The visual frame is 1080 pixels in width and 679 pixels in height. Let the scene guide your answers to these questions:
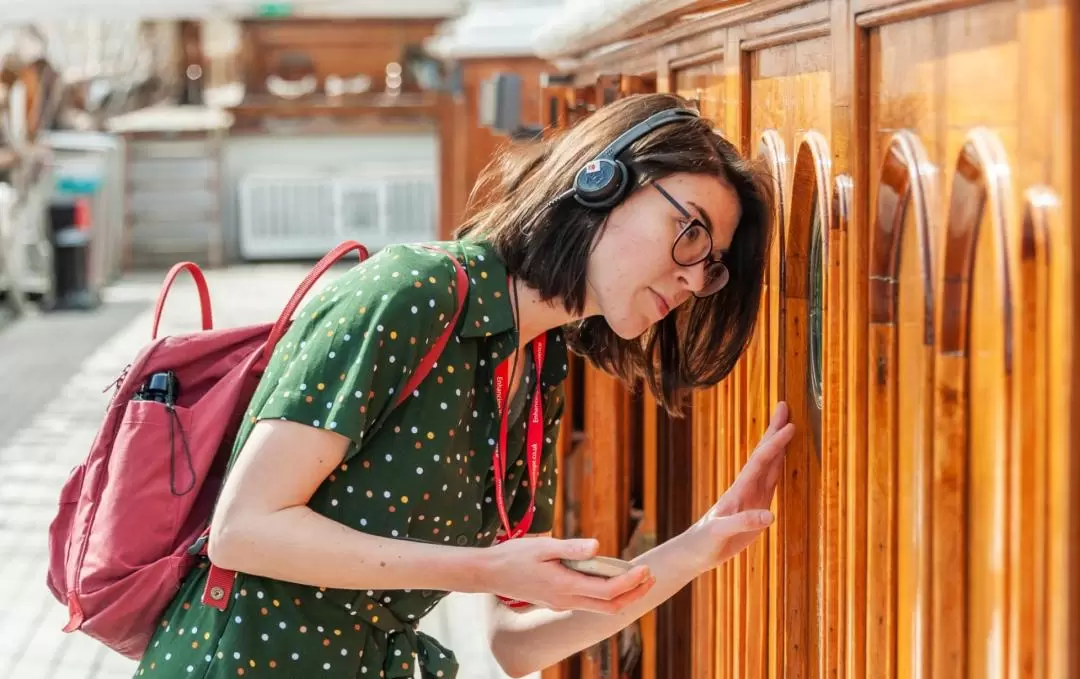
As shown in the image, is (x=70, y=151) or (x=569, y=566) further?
(x=70, y=151)

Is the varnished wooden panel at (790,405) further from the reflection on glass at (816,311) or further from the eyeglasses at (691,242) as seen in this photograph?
the eyeglasses at (691,242)

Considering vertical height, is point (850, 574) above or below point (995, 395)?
below

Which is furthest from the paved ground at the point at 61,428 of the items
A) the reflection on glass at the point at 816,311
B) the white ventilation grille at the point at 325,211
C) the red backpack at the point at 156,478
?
the reflection on glass at the point at 816,311

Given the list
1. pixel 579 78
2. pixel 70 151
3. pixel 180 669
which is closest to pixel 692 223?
pixel 180 669

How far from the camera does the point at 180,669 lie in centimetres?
178

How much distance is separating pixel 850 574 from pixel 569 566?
281mm

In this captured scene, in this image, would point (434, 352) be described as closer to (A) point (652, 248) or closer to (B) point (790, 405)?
(A) point (652, 248)

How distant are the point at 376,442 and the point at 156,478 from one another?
0.98 ft

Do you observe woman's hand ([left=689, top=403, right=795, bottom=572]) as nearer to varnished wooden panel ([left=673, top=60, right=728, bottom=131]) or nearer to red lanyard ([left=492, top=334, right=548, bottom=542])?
red lanyard ([left=492, top=334, right=548, bottom=542])

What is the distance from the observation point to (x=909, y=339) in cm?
137

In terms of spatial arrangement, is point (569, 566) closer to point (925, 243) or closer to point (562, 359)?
point (562, 359)

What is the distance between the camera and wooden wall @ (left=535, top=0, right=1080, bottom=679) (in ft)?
3.37

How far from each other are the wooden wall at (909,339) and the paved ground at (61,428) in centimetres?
244

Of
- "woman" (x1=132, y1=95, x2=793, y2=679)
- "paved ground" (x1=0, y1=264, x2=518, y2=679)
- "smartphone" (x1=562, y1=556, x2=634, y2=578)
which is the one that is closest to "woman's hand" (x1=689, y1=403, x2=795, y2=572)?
"woman" (x1=132, y1=95, x2=793, y2=679)
